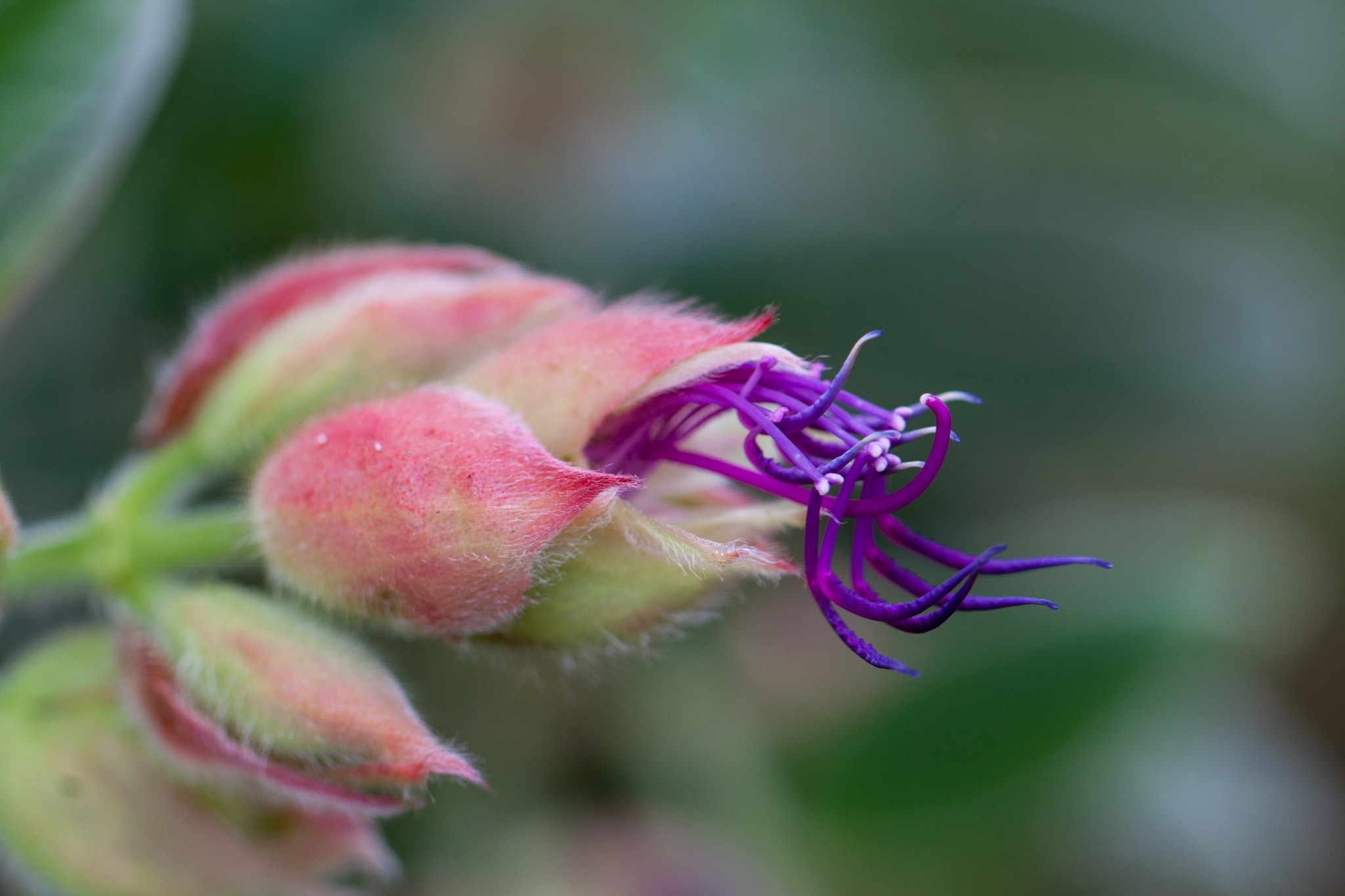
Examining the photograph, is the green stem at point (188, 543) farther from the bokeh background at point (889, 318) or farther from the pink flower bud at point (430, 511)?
the bokeh background at point (889, 318)

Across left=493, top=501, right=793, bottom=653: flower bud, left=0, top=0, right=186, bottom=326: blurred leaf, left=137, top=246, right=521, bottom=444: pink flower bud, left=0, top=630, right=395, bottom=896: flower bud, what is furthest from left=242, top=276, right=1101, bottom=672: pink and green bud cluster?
left=0, top=0, right=186, bottom=326: blurred leaf

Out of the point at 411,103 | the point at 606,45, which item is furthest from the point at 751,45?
the point at 411,103

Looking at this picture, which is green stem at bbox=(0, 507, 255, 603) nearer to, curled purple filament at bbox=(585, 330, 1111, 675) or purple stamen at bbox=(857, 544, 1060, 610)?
curled purple filament at bbox=(585, 330, 1111, 675)

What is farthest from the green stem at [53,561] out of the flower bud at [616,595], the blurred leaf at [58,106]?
the flower bud at [616,595]

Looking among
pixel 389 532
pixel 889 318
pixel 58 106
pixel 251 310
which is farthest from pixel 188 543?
pixel 889 318

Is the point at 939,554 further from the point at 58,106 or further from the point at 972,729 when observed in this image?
the point at 972,729

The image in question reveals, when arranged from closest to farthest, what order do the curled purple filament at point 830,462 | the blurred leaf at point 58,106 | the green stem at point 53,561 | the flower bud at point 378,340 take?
the curled purple filament at point 830,462 < the flower bud at point 378,340 < the green stem at point 53,561 < the blurred leaf at point 58,106

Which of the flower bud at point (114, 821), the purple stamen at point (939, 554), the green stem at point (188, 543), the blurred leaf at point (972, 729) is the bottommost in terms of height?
the blurred leaf at point (972, 729)
